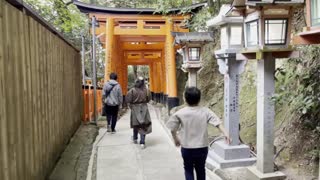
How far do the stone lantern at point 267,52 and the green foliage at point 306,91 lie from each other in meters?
0.23

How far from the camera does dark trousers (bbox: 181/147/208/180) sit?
153 inches

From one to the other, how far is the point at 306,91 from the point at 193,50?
504 cm

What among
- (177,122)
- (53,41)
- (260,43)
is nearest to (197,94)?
(177,122)

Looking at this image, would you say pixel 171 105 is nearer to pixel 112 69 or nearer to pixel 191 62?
pixel 112 69

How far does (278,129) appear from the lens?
6.10m

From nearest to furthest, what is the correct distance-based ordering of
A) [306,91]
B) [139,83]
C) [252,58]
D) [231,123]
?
1. [306,91]
2. [252,58]
3. [231,123]
4. [139,83]

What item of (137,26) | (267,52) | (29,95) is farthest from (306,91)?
(137,26)

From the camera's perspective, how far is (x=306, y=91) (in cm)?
437

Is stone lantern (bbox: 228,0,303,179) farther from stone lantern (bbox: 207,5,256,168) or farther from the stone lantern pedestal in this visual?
stone lantern (bbox: 207,5,256,168)

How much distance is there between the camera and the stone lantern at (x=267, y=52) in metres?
4.58

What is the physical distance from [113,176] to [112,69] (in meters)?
8.96

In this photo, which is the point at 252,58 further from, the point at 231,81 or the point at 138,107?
the point at 138,107

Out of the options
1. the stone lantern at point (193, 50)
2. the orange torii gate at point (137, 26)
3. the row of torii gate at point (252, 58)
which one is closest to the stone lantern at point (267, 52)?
the row of torii gate at point (252, 58)

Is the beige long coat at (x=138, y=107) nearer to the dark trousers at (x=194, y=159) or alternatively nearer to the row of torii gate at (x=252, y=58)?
the row of torii gate at (x=252, y=58)
